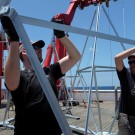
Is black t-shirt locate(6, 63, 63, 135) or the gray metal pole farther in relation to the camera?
black t-shirt locate(6, 63, 63, 135)

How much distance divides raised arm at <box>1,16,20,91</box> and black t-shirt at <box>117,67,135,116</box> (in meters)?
1.76

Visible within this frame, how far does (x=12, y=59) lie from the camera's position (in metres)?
2.23

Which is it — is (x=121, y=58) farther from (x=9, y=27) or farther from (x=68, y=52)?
(x=9, y=27)

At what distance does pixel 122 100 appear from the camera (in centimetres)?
379

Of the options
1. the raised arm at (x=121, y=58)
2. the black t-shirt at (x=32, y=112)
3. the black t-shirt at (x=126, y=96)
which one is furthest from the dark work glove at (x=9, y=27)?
the black t-shirt at (x=126, y=96)

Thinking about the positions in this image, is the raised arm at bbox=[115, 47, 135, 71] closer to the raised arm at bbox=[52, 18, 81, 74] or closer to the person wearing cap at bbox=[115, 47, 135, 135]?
the person wearing cap at bbox=[115, 47, 135, 135]

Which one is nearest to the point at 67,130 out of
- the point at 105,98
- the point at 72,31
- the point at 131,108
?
the point at 72,31

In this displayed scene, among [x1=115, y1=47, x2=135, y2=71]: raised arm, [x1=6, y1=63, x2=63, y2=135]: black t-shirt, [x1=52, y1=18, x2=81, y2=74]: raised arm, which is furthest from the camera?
[x1=115, y1=47, x2=135, y2=71]: raised arm

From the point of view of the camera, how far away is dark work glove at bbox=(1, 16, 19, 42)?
1.96m

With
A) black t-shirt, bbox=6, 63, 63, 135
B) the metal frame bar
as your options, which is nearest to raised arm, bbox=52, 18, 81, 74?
black t-shirt, bbox=6, 63, 63, 135

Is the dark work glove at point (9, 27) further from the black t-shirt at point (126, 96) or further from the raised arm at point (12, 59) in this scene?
the black t-shirt at point (126, 96)

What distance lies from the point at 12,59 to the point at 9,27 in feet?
1.00

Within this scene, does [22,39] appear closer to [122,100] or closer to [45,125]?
[45,125]

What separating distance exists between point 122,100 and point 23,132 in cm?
170
